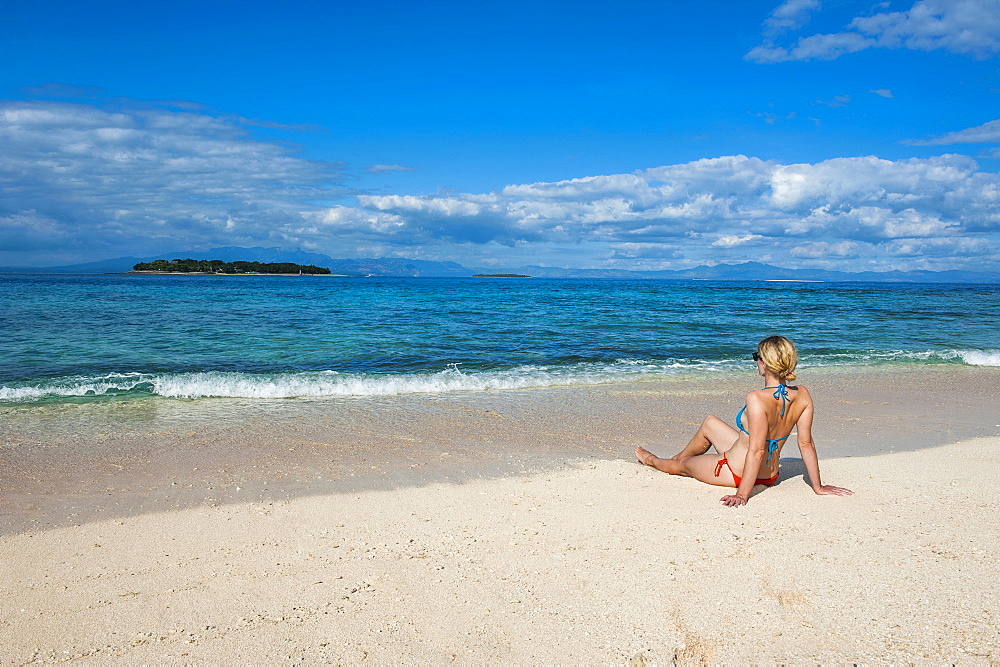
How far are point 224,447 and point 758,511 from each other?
609 centimetres

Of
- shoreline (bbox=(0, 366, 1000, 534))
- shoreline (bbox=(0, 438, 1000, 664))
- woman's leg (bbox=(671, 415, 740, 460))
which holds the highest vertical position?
woman's leg (bbox=(671, 415, 740, 460))

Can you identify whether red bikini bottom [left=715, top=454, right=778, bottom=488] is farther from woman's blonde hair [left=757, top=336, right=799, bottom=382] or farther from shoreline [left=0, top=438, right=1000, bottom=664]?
woman's blonde hair [left=757, top=336, right=799, bottom=382]

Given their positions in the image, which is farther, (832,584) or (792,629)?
(832,584)

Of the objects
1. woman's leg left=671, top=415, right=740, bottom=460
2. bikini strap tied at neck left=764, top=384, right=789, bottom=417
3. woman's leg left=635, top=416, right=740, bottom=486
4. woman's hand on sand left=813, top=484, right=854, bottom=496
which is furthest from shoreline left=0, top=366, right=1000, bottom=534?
bikini strap tied at neck left=764, top=384, right=789, bottom=417

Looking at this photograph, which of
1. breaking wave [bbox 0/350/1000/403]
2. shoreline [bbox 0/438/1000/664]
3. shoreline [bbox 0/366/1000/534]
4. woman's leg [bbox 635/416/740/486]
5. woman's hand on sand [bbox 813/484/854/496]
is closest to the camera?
shoreline [bbox 0/438/1000/664]

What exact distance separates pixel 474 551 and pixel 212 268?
436ft

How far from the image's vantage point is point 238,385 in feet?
37.0

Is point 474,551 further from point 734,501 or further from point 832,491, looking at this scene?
point 832,491

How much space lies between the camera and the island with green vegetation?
372 ft

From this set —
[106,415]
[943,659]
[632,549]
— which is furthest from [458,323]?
[943,659]

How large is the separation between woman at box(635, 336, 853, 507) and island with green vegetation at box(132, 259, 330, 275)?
123232 millimetres

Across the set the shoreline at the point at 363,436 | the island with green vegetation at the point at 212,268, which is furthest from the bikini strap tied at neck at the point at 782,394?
the island with green vegetation at the point at 212,268

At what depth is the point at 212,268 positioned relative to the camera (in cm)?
12206

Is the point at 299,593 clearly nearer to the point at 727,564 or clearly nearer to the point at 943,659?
the point at 727,564
